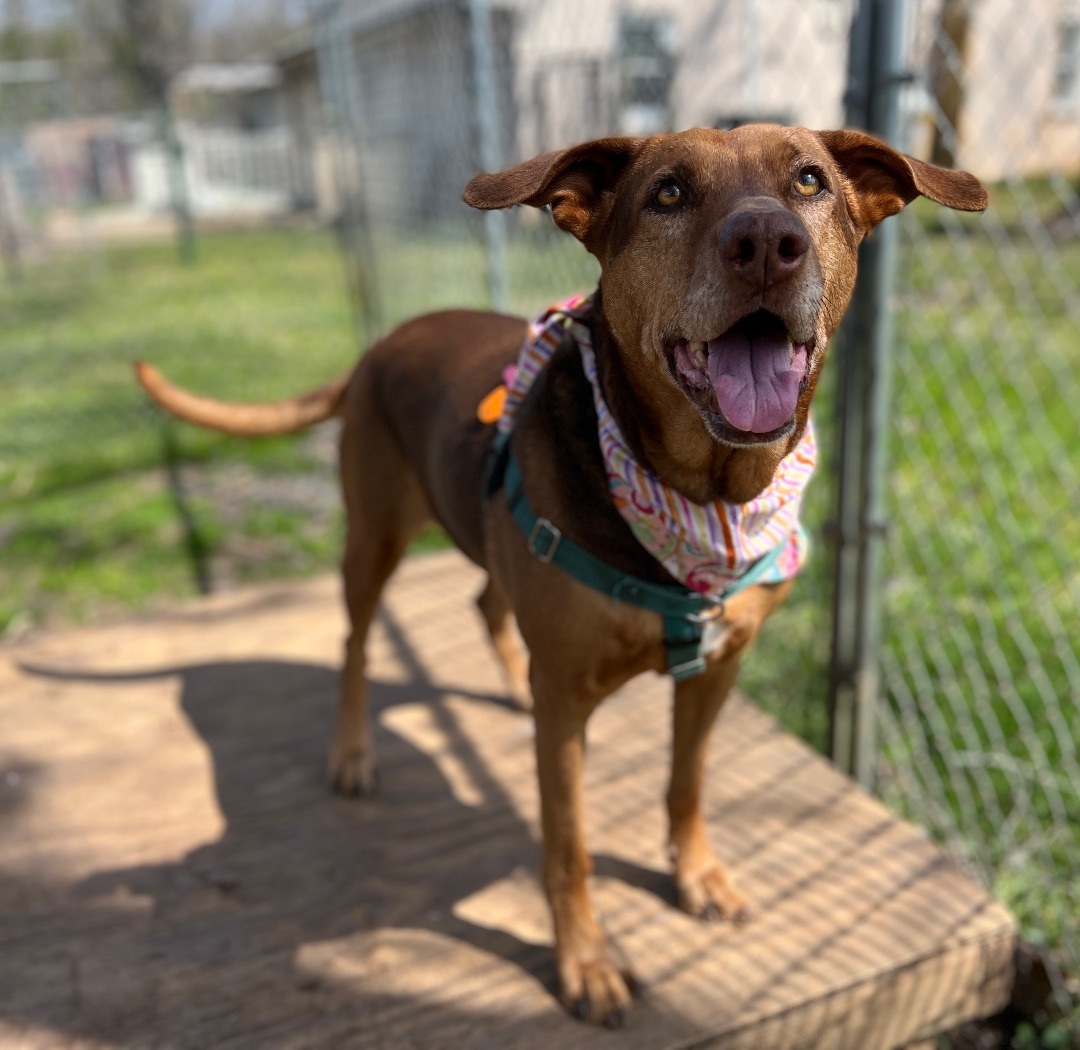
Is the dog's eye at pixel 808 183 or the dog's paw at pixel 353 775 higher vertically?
the dog's eye at pixel 808 183

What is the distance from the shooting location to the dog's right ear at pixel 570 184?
167 centimetres

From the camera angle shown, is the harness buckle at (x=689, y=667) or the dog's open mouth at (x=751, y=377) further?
the harness buckle at (x=689, y=667)

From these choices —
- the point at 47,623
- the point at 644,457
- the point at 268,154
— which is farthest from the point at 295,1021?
the point at 268,154

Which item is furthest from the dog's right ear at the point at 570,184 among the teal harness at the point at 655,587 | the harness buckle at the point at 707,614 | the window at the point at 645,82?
the window at the point at 645,82

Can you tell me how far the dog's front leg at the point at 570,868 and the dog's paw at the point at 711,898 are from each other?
0.27m


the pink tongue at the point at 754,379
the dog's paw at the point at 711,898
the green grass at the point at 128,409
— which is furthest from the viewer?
the green grass at the point at 128,409

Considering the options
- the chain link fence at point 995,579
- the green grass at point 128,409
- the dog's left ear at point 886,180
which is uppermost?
the dog's left ear at point 886,180

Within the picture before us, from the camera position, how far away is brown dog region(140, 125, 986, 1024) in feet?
5.25

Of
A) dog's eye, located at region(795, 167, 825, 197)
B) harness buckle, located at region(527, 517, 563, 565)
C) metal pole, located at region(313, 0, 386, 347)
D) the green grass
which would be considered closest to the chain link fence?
dog's eye, located at region(795, 167, 825, 197)

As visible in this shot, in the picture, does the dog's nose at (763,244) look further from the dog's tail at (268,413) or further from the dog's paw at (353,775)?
the dog's paw at (353,775)

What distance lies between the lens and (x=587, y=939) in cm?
218

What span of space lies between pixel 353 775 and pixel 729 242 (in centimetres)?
197

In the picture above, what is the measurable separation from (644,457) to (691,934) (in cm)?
117

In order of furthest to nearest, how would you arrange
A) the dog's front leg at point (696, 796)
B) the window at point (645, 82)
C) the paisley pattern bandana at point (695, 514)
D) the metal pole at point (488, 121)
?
the metal pole at point (488, 121)
the window at point (645, 82)
the dog's front leg at point (696, 796)
the paisley pattern bandana at point (695, 514)
